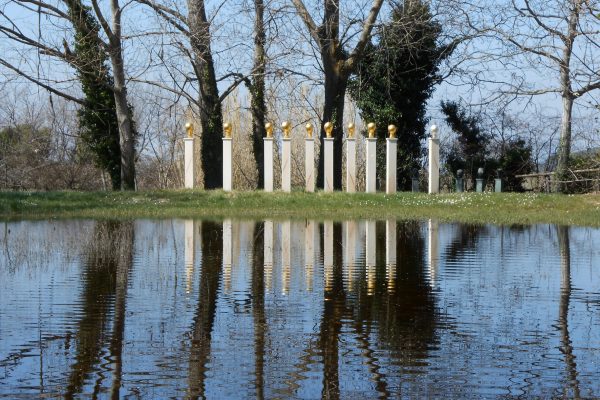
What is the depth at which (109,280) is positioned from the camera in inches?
486

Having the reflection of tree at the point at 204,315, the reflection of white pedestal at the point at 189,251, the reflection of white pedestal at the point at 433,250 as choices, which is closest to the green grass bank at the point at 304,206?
the reflection of white pedestal at the point at 433,250

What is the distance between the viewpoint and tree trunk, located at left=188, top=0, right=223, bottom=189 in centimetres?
3412

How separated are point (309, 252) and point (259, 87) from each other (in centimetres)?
2114

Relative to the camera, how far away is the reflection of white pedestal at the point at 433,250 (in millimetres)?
13406

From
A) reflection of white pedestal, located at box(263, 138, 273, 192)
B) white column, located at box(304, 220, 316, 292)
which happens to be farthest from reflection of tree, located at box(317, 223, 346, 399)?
reflection of white pedestal, located at box(263, 138, 273, 192)

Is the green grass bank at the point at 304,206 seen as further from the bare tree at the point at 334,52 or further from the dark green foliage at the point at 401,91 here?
the dark green foliage at the point at 401,91

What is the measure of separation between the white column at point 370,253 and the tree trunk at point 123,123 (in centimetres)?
1369

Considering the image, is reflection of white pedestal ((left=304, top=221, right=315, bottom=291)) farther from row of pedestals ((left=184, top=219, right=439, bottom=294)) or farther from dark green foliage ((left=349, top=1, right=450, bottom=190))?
dark green foliage ((left=349, top=1, right=450, bottom=190))

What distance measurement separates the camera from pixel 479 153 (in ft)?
127

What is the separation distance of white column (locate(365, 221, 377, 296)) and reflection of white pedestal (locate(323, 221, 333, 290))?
475mm

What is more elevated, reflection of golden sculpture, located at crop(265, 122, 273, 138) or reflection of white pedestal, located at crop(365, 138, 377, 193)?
reflection of golden sculpture, located at crop(265, 122, 273, 138)

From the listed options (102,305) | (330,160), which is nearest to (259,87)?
(330,160)

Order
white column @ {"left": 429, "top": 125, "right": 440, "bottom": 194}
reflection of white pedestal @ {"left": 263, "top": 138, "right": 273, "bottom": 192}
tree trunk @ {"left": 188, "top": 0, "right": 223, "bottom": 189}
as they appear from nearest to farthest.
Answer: white column @ {"left": 429, "top": 125, "right": 440, "bottom": 194} < reflection of white pedestal @ {"left": 263, "top": 138, "right": 273, "bottom": 192} < tree trunk @ {"left": 188, "top": 0, "right": 223, "bottom": 189}

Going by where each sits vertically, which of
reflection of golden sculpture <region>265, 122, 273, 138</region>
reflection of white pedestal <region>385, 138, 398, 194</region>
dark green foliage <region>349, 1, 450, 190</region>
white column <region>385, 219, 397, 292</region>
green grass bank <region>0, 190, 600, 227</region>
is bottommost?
white column <region>385, 219, 397, 292</region>
